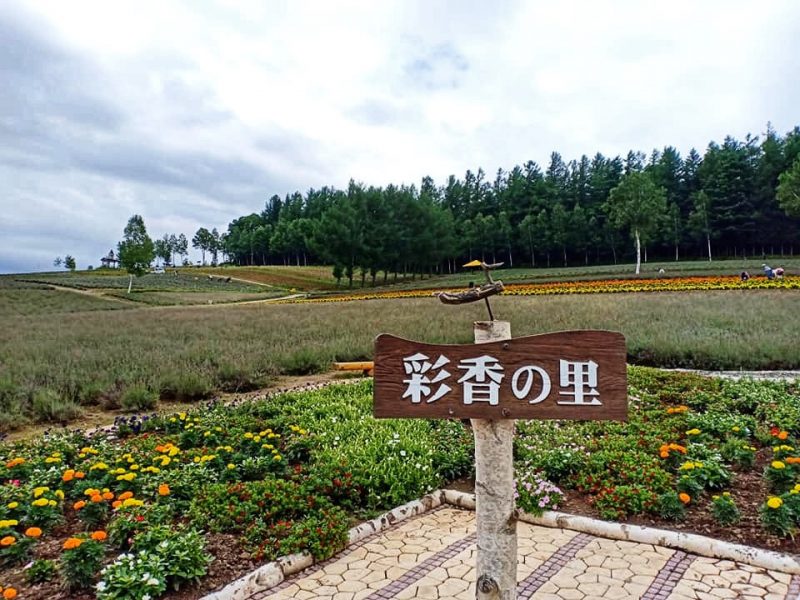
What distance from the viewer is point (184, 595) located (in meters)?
3.45

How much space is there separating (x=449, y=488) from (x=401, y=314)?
11.6 metres

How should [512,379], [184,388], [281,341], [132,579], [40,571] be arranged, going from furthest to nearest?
1. [281,341]
2. [184,388]
3. [40,571]
4. [132,579]
5. [512,379]

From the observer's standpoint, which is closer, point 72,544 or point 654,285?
point 72,544

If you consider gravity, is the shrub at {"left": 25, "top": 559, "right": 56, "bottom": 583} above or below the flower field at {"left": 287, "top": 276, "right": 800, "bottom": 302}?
below

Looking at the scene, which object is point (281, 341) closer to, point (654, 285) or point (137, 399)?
point (137, 399)

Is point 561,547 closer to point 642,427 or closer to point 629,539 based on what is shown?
point 629,539

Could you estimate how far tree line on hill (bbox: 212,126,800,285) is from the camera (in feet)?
149

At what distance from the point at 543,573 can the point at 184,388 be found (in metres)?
6.68

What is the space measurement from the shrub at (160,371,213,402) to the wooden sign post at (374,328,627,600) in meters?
6.90

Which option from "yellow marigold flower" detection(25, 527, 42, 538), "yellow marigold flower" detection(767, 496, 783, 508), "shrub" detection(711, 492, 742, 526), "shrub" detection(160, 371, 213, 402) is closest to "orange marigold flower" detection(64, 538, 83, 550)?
"yellow marigold flower" detection(25, 527, 42, 538)

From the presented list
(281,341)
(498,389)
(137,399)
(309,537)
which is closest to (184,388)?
(137,399)

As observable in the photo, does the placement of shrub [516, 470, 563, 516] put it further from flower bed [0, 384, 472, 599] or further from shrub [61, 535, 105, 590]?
shrub [61, 535, 105, 590]

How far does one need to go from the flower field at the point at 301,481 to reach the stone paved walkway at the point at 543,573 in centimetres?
30

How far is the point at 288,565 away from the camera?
378 centimetres
